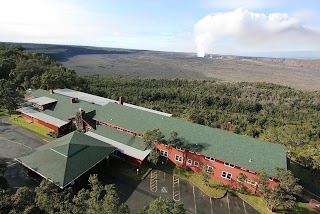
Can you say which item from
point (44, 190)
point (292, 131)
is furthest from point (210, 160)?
point (292, 131)

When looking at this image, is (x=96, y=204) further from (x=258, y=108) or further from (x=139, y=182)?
(x=258, y=108)

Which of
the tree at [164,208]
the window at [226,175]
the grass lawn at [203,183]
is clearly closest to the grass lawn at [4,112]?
the grass lawn at [203,183]

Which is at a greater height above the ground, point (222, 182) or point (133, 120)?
point (133, 120)

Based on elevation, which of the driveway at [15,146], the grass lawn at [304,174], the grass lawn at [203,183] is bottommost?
the grass lawn at [304,174]

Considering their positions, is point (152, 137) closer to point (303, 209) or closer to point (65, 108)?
A: point (303, 209)

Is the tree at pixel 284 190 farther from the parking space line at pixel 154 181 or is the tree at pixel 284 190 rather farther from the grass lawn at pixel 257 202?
the parking space line at pixel 154 181

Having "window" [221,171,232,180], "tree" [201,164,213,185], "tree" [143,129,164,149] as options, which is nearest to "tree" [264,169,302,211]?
"window" [221,171,232,180]

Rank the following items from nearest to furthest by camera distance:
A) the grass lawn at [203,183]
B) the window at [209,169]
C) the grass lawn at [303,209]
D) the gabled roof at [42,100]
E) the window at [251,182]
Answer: the grass lawn at [303,209] → the window at [251,182] → the grass lawn at [203,183] → the window at [209,169] → the gabled roof at [42,100]
